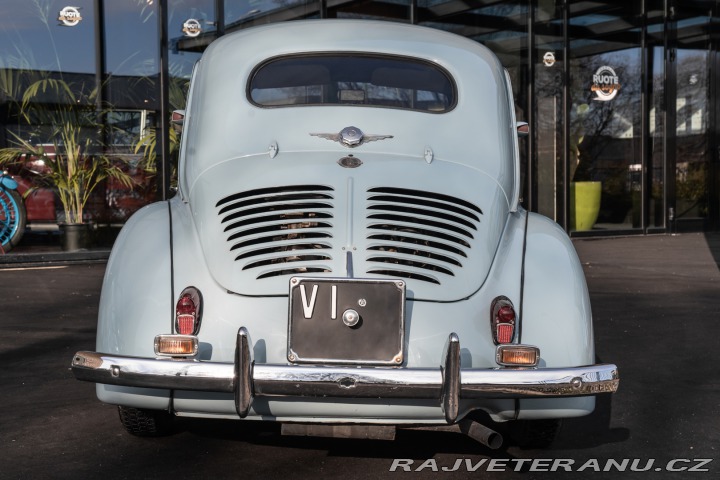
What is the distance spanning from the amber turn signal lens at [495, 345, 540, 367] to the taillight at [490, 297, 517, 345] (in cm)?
7

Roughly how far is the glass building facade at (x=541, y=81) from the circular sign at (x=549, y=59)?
2cm

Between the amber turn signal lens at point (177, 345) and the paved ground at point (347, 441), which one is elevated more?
the amber turn signal lens at point (177, 345)

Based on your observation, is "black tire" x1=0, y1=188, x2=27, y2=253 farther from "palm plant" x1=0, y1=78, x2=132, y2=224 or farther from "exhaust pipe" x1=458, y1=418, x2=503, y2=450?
"exhaust pipe" x1=458, y1=418, x2=503, y2=450

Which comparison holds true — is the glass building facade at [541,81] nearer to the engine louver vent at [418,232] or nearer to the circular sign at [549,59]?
the circular sign at [549,59]

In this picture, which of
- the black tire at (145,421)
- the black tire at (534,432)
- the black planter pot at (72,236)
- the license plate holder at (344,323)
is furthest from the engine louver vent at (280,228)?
the black planter pot at (72,236)

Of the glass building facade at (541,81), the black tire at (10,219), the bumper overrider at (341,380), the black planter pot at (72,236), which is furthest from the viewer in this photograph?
the glass building facade at (541,81)

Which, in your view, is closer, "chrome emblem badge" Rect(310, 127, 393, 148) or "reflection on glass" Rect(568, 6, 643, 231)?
"chrome emblem badge" Rect(310, 127, 393, 148)

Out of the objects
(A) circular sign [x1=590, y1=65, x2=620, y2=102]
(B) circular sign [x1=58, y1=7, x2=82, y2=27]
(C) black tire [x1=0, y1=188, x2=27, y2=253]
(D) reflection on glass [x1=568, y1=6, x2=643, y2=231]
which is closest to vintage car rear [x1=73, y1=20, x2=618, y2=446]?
(C) black tire [x1=0, y1=188, x2=27, y2=253]

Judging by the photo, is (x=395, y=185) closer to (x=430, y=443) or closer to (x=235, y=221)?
(x=235, y=221)

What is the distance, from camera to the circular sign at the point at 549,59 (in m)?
16.7

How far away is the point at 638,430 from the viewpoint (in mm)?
4680

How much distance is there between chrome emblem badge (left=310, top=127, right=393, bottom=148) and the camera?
4.36m

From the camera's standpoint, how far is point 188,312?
12.2 ft

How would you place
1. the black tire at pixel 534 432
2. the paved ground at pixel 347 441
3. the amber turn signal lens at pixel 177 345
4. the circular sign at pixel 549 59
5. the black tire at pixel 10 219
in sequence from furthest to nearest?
the circular sign at pixel 549 59
the black tire at pixel 10 219
the black tire at pixel 534 432
the paved ground at pixel 347 441
the amber turn signal lens at pixel 177 345
